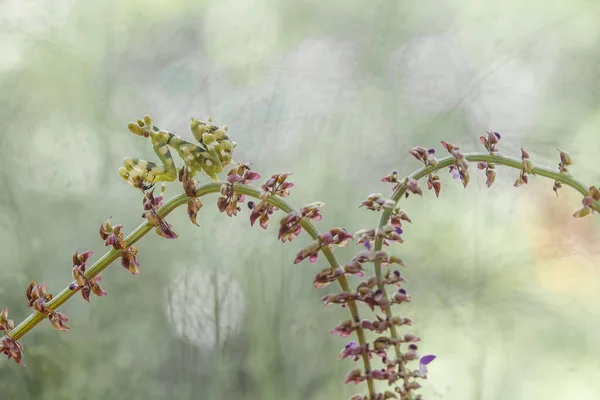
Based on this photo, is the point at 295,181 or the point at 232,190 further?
the point at 295,181

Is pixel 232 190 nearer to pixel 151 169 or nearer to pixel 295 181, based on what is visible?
pixel 151 169

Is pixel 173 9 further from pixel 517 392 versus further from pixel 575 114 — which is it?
pixel 517 392

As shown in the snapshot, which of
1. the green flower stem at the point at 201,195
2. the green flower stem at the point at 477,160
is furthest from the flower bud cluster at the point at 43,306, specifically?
the green flower stem at the point at 477,160

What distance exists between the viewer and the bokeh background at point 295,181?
0.91 metres

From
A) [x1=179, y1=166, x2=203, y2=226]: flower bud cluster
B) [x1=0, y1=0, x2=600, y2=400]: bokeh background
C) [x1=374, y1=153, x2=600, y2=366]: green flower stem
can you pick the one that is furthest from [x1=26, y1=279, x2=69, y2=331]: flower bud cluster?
[x1=0, y1=0, x2=600, y2=400]: bokeh background

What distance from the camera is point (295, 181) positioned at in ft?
3.12

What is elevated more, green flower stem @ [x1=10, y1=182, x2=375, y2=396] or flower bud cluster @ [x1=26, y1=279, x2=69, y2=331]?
green flower stem @ [x1=10, y1=182, x2=375, y2=396]

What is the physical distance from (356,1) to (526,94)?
0.88 feet

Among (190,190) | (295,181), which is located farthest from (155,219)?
(295,181)

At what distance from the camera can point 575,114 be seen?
3.00 ft

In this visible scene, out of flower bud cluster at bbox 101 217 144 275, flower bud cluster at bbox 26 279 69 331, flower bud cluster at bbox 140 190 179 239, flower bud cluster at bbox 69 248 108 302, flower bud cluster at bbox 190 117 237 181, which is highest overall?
flower bud cluster at bbox 190 117 237 181

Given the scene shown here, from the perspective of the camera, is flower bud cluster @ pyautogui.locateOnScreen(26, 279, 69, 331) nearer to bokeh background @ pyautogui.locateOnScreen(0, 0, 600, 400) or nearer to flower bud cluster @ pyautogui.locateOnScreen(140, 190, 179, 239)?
flower bud cluster @ pyautogui.locateOnScreen(140, 190, 179, 239)

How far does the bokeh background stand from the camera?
91 cm

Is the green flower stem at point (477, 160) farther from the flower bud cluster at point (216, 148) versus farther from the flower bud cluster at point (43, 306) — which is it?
the flower bud cluster at point (43, 306)
